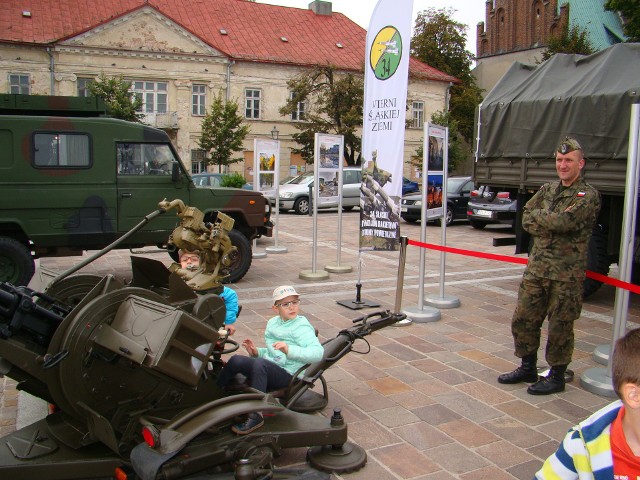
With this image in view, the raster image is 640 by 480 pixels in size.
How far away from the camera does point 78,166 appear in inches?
326

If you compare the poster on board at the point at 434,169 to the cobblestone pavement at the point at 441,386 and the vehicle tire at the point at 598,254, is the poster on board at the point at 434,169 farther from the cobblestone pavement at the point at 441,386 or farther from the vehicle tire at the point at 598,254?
the vehicle tire at the point at 598,254

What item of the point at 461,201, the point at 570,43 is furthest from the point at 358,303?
the point at 570,43

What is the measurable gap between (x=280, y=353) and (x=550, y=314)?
6.91ft

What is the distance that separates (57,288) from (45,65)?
3218 centimetres

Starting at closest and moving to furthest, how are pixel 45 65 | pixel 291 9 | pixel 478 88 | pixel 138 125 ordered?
pixel 138 125
pixel 45 65
pixel 291 9
pixel 478 88

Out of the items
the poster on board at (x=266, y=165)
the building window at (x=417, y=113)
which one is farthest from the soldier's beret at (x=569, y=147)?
the building window at (x=417, y=113)

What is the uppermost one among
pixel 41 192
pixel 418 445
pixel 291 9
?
pixel 291 9

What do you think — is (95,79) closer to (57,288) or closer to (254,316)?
(254,316)

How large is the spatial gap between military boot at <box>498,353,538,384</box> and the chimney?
42122mm

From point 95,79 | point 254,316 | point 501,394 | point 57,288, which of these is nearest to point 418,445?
point 501,394

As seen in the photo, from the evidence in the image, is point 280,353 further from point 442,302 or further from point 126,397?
point 442,302

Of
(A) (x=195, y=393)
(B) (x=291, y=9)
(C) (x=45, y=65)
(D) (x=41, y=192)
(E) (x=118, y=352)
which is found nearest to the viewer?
(E) (x=118, y=352)

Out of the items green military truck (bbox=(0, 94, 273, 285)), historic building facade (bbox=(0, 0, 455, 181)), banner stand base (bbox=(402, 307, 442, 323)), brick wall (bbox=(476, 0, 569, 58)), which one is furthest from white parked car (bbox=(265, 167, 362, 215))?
brick wall (bbox=(476, 0, 569, 58))

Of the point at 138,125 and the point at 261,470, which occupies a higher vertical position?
the point at 138,125
